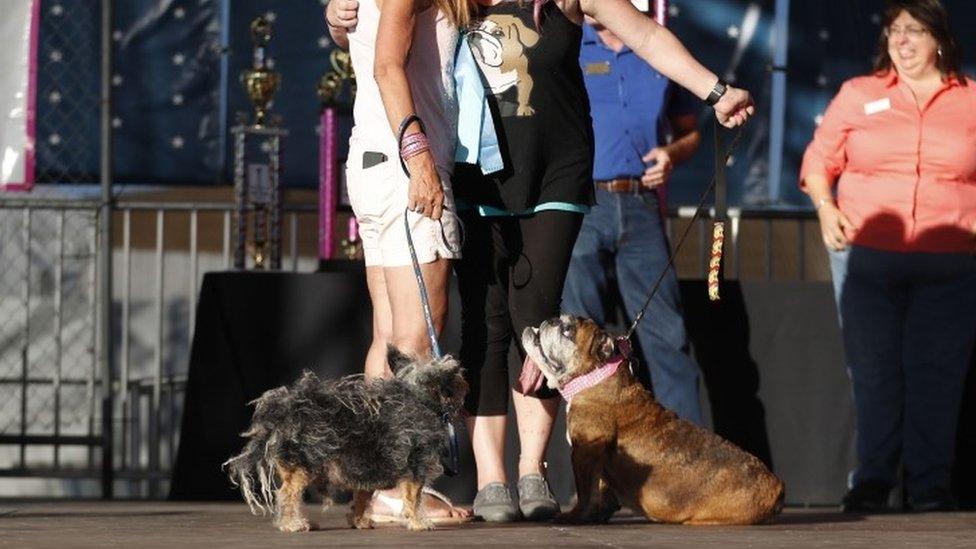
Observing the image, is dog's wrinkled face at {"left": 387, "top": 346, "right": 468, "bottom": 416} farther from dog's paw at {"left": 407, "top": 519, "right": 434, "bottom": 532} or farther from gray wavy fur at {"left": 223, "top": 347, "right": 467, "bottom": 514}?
dog's paw at {"left": 407, "top": 519, "right": 434, "bottom": 532}

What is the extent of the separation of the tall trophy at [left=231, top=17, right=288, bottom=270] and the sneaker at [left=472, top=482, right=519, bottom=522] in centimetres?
231

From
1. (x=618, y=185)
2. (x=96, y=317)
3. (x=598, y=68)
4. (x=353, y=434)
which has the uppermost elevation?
(x=598, y=68)

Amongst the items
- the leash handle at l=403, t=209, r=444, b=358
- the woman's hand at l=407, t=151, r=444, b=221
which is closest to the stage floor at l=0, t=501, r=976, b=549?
the leash handle at l=403, t=209, r=444, b=358

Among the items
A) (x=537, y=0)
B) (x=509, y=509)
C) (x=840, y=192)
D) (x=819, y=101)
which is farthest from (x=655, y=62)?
(x=819, y=101)

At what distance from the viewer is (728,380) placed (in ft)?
23.1

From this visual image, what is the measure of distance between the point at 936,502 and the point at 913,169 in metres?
1.18

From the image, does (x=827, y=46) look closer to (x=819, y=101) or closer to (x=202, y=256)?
(x=819, y=101)

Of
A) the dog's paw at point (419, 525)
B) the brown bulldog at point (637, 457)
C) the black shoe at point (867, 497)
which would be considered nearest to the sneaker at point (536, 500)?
the brown bulldog at point (637, 457)

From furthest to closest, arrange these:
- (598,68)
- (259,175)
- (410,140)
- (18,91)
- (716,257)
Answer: (18,91), (259,175), (598,68), (716,257), (410,140)

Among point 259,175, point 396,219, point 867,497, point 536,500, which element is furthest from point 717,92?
point 259,175

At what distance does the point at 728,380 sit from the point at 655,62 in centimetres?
215

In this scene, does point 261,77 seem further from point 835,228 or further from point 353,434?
point 353,434

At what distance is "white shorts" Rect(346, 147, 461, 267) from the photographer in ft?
16.0

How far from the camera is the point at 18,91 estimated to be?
7.74 m
